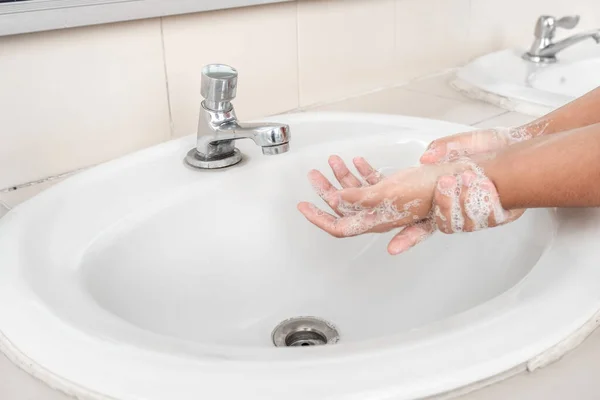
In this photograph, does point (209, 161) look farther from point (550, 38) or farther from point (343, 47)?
point (550, 38)

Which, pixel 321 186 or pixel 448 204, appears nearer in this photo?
pixel 448 204

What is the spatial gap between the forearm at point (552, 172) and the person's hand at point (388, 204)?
0.13 feet

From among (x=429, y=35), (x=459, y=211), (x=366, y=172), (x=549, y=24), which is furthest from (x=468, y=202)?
(x=549, y=24)

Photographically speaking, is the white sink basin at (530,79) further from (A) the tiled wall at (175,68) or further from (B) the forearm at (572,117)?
(B) the forearm at (572,117)

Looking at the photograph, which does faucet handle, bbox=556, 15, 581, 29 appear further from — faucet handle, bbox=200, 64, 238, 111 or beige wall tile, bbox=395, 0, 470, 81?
faucet handle, bbox=200, 64, 238, 111

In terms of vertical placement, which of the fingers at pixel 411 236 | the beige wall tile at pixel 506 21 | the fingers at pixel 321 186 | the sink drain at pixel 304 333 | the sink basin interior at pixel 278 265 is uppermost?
the beige wall tile at pixel 506 21

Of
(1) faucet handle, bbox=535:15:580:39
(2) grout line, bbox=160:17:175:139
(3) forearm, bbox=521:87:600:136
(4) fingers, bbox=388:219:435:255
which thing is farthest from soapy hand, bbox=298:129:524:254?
(1) faucet handle, bbox=535:15:580:39

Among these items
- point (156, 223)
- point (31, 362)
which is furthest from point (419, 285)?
point (31, 362)

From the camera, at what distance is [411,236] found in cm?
54

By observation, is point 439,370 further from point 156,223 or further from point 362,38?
point 362,38

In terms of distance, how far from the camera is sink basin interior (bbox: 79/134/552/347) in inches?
24.2

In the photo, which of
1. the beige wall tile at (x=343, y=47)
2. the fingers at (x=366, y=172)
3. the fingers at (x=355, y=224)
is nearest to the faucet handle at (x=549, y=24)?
the beige wall tile at (x=343, y=47)

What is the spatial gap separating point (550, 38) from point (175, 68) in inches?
31.6

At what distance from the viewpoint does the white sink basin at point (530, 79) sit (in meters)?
0.95
